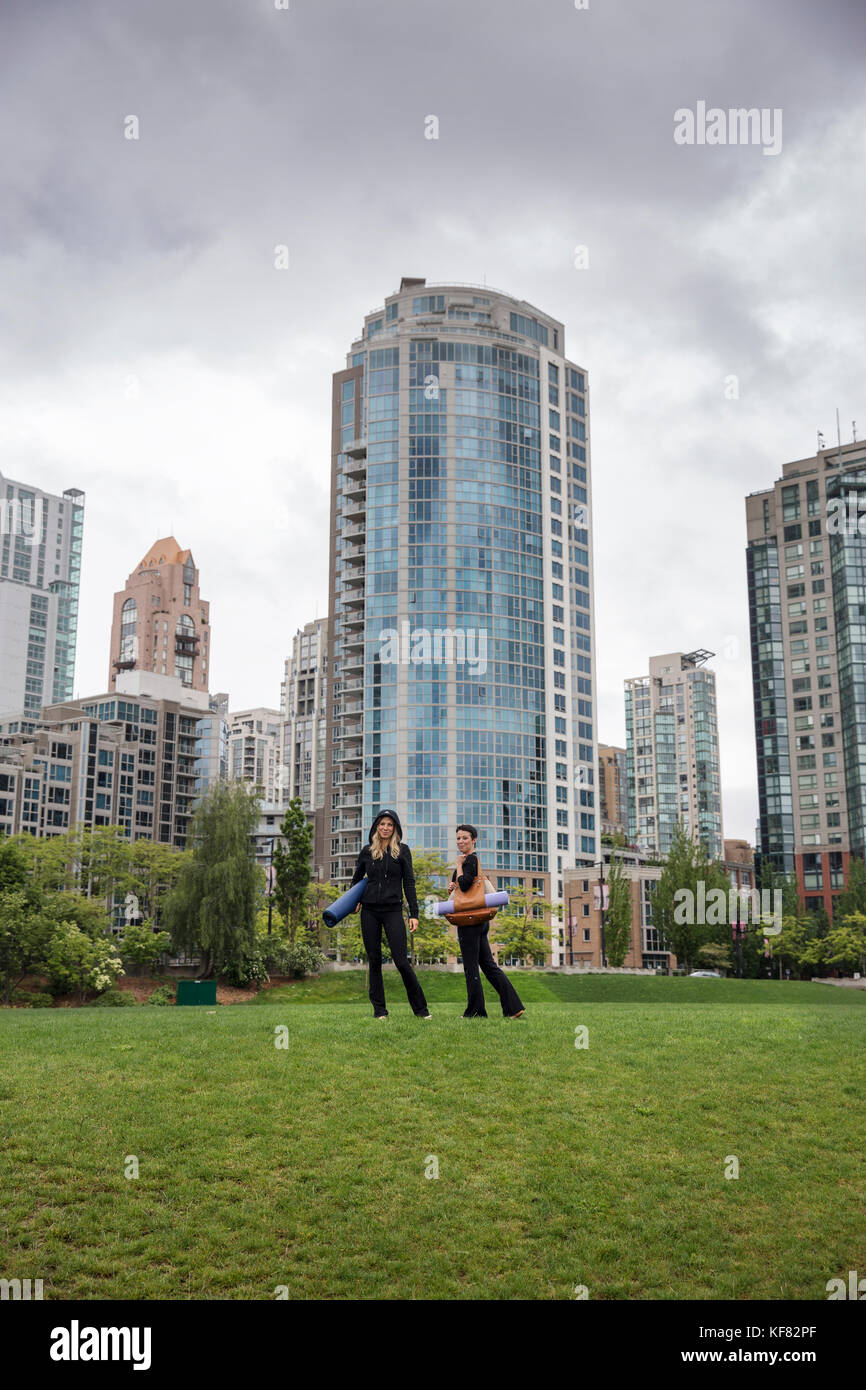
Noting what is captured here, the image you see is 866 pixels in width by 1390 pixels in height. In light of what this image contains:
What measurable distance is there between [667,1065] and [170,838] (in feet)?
471

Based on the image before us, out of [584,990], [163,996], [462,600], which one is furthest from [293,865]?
[462,600]

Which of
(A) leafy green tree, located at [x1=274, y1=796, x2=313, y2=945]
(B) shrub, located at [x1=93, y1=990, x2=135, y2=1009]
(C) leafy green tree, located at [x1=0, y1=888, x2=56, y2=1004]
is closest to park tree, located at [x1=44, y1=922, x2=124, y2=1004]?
(C) leafy green tree, located at [x1=0, y1=888, x2=56, y2=1004]

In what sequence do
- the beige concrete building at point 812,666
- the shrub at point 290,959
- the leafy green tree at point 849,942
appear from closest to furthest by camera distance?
the shrub at point 290,959
the leafy green tree at point 849,942
the beige concrete building at point 812,666

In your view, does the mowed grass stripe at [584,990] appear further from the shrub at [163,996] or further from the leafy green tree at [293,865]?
the leafy green tree at [293,865]

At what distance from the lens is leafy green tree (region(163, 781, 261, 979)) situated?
55.6m

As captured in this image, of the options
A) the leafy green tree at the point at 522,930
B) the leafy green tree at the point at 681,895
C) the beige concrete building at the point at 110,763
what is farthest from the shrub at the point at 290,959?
the beige concrete building at the point at 110,763

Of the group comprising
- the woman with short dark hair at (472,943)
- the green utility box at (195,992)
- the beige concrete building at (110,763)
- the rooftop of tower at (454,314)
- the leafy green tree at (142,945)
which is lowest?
the green utility box at (195,992)

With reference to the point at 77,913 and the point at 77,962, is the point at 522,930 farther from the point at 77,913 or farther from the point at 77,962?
the point at 77,962

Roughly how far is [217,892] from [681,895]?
4210 centimetres

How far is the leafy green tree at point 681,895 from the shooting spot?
3391 inches

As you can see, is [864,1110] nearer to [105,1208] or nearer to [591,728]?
[105,1208]

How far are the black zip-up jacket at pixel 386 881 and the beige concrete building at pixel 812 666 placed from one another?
396 ft

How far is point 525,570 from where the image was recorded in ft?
396

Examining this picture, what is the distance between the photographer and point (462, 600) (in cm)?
11650
